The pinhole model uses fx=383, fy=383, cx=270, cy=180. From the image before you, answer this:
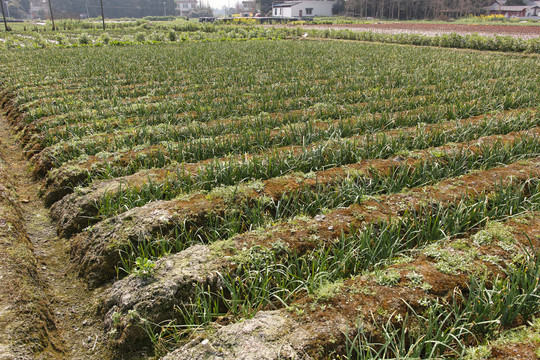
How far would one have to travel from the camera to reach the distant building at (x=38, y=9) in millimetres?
113625

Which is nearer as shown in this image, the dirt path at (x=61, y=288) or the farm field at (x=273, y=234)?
the farm field at (x=273, y=234)

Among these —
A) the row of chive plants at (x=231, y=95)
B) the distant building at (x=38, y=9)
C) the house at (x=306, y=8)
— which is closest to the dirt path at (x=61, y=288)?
the row of chive plants at (x=231, y=95)

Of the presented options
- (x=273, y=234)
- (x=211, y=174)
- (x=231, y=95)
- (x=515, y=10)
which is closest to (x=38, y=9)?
(x=515, y=10)

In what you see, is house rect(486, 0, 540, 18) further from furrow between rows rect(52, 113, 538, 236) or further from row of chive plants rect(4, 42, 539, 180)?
furrow between rows rect(52, 113, 538, 236)

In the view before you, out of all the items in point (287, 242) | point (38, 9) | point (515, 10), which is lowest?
point (287, 242)

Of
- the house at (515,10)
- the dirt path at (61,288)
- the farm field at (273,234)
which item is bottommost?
the dirt path at (61,288)

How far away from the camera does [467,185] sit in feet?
14.3

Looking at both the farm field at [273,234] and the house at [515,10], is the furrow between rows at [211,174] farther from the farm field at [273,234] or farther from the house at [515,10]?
the house at [515,10]

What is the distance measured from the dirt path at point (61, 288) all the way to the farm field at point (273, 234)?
2 cm

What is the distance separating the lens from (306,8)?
77375 mm

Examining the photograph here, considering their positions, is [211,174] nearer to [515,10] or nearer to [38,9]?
[515,10]

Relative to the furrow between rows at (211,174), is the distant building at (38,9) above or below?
above

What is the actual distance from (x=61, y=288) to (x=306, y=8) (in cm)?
8257

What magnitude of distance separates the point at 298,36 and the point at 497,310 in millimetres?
36499
